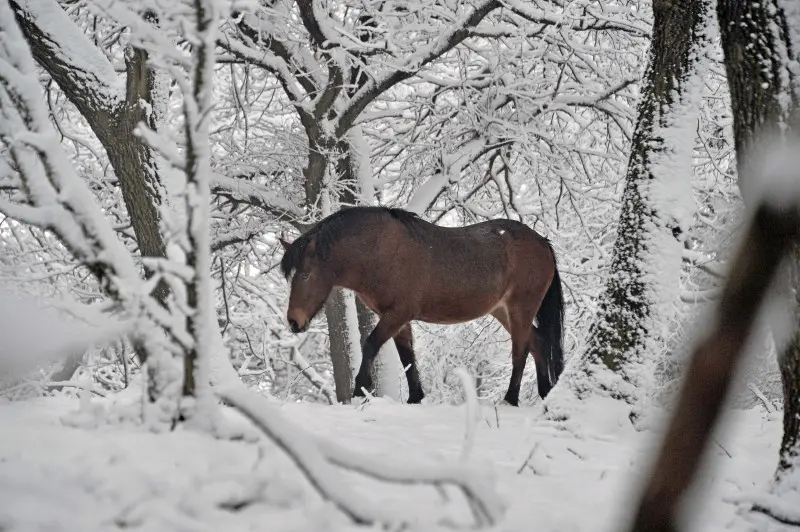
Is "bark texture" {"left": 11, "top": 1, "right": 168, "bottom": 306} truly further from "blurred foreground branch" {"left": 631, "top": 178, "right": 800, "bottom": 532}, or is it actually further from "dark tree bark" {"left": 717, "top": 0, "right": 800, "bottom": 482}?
"blurred foreground branch" {"left": 631, "top": 178, "right": 800, "bottom": 532}

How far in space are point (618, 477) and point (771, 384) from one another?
34.3ft

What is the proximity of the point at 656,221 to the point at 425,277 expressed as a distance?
7.66 ft

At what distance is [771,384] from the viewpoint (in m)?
11.4

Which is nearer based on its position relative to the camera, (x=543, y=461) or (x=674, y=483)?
(x=674, y=483)

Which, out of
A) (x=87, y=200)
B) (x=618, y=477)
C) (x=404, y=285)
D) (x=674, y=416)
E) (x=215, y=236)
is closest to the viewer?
(x=674, y=416)

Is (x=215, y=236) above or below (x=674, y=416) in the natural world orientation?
above

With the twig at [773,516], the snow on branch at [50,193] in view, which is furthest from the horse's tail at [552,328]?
the snow on branch at [50,193]

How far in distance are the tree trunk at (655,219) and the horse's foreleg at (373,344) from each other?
79.1 inches

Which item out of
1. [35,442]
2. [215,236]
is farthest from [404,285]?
[35,442]

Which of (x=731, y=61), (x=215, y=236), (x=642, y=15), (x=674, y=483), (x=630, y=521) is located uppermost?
(x=642, y=15)

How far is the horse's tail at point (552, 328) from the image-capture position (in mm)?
6504

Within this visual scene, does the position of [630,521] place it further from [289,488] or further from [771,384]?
[771,384]

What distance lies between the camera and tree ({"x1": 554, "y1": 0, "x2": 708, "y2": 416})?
3916 mm

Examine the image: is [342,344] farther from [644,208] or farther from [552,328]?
[644,208]
